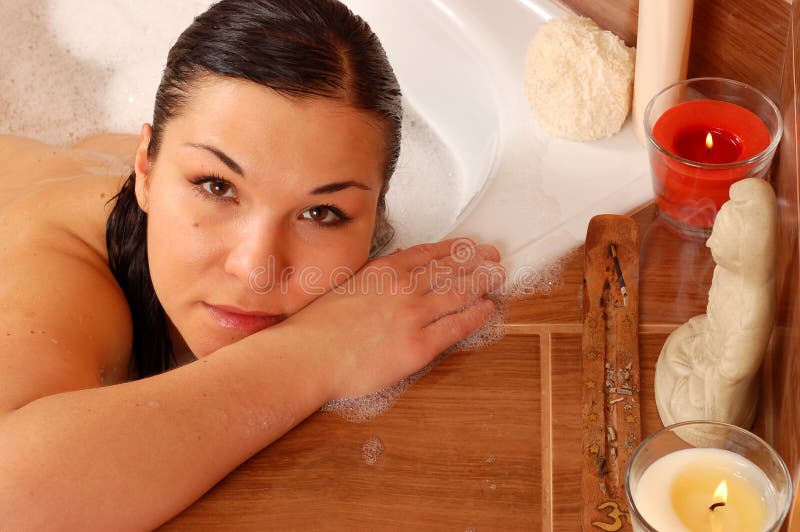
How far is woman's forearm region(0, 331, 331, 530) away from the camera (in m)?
0.69

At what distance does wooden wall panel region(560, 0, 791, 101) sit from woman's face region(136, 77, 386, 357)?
1.27 feet

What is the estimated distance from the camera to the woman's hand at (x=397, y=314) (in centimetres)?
83

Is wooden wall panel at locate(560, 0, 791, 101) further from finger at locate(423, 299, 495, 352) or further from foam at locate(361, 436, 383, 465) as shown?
foam at locate(361, 436, 383, 465)

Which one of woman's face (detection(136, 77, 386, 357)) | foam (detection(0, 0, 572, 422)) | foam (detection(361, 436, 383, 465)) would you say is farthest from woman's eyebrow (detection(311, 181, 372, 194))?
foam (detection(0, 0, 572, 422))

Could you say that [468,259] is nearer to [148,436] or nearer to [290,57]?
[290,57]

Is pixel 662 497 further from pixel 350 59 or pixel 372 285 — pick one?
pixel 350 59

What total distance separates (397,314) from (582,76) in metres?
0.36

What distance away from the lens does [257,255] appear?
0.83 metres

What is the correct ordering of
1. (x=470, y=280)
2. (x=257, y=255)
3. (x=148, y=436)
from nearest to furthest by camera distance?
(x=148, y=436), (x=257, y=255), (x=470, y=280)

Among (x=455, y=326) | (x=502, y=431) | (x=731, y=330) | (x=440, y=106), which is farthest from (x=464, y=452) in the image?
(x=440, y=106)

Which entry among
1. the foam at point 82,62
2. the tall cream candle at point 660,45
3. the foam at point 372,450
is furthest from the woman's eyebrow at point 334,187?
the foam at point 82,62

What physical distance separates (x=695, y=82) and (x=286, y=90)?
1.38 ft

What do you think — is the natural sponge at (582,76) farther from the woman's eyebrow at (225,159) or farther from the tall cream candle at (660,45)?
the woman's eyebrow at (225,159)

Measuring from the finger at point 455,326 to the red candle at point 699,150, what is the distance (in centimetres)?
22
